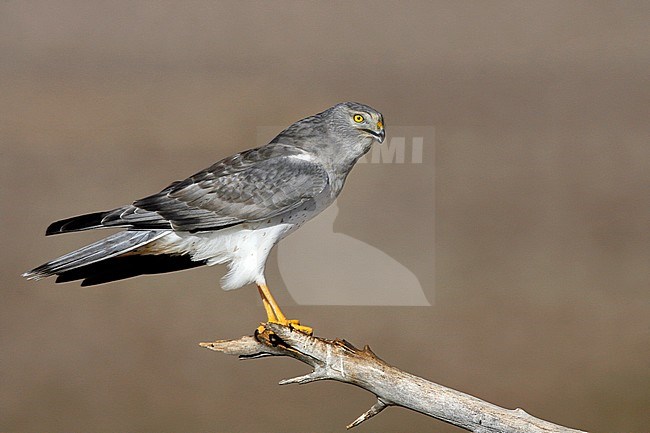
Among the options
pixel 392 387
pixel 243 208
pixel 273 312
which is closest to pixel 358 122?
pixel 243 208

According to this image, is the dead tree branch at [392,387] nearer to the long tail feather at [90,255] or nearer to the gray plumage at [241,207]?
the gray plumage at [241,207]

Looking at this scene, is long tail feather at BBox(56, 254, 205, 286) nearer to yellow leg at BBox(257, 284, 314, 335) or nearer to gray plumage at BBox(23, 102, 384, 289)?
gray plumage at BBox(23, 102, 384, 289)

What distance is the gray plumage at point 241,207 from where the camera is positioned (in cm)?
256

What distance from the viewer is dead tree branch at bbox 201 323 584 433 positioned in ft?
8.21

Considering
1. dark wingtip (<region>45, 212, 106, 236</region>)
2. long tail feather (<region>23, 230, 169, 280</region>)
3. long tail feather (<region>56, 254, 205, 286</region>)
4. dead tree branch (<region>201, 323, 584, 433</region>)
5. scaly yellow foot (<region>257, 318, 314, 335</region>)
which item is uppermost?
dark wingtip (<region>45, 212, 106, 236</region>)

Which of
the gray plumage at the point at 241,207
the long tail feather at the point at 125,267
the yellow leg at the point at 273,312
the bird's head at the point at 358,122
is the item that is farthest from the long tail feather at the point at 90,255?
the bird's head at the point at 358,122

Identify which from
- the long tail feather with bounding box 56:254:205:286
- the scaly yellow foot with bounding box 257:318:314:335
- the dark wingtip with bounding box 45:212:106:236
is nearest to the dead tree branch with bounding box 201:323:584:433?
the scaly yellow foot with bounding box 257:318:314:335

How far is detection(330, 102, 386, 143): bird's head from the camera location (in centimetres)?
260

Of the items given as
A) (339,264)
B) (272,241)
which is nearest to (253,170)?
(272,241)

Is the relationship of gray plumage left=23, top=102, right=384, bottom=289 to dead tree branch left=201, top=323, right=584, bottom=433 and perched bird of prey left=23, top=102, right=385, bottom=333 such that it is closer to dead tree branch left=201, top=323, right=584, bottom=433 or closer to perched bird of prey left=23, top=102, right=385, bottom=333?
perched bird of prey left=23, top=102, right=385, bottom=333

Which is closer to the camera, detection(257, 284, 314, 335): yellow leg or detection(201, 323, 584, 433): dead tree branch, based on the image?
detection(201, 323, 584, 433): dead tree branch

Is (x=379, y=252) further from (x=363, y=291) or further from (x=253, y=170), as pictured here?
(x=253, y=170)

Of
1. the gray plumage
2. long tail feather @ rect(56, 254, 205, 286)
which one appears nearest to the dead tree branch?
the gray plumage

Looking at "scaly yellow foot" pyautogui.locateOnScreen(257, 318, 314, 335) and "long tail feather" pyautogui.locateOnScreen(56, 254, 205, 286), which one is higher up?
"long tail feather" pyautogui.locateOnScreen(56, 254, 205, 286)
